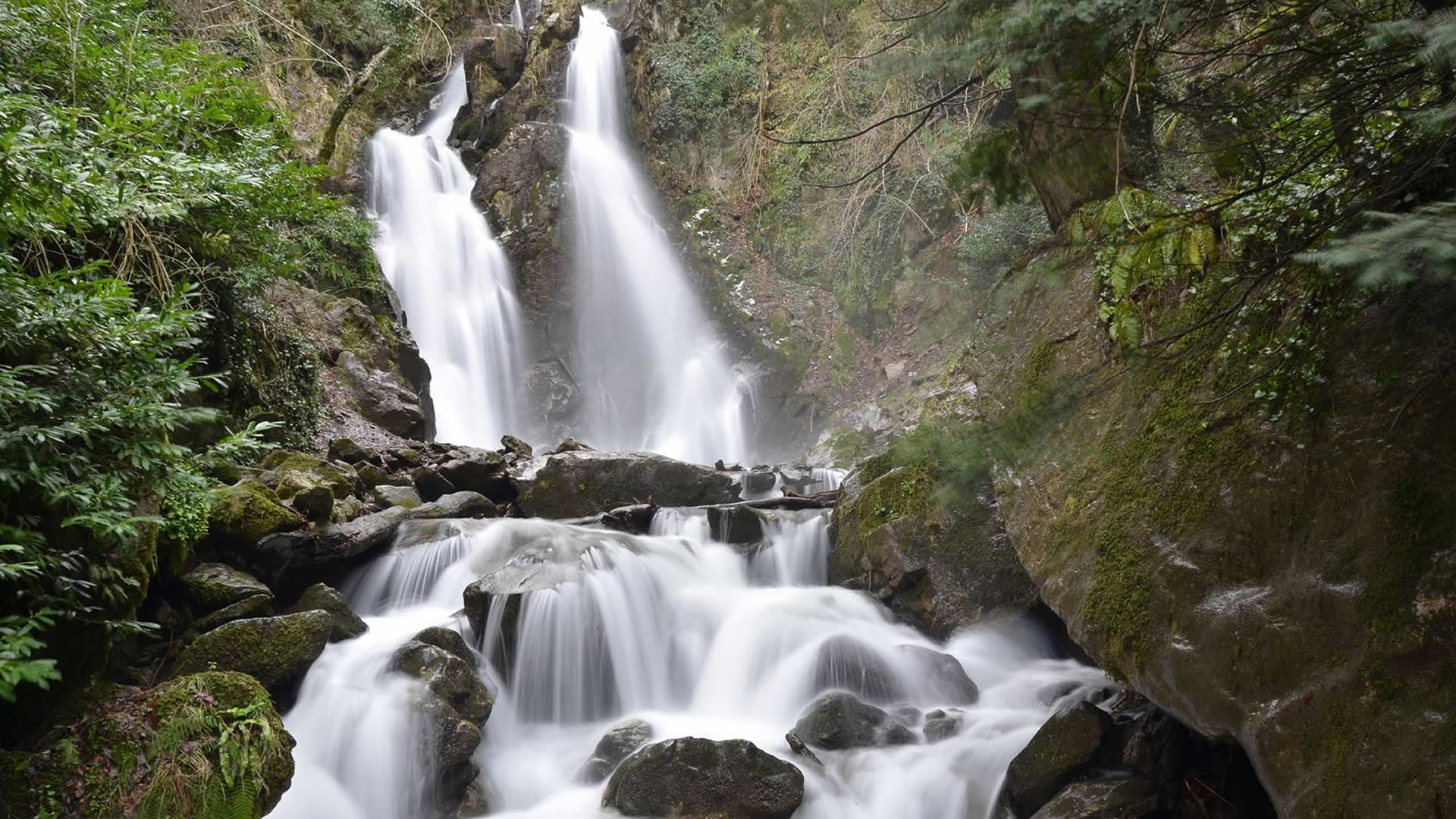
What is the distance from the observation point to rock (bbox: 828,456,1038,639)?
7516mm

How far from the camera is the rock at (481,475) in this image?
10.4 meters

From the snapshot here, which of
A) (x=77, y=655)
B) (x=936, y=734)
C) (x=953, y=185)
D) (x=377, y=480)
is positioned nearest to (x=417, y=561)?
(x=377, y=480)

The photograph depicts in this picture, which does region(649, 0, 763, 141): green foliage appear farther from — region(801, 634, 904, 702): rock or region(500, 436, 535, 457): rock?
Answer: region(801, 634, 904, 702): rock

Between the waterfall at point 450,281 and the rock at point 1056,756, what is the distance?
12758 mm

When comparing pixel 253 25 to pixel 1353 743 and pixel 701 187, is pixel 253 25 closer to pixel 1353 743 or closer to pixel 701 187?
pixel 701 187

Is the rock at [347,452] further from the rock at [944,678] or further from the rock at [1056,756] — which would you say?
the rock at [1056,756]

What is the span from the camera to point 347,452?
32.3 ft

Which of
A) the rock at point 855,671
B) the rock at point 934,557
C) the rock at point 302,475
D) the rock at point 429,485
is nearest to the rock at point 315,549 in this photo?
the rock at point 302,475

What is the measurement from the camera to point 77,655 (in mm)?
4125

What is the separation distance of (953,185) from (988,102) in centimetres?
1136

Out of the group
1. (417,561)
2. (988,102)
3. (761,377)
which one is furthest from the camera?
(761,377)

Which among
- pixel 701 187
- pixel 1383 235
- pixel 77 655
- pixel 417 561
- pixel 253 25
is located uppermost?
pixel 253 25

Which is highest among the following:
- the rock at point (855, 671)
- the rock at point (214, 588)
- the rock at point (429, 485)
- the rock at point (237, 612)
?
the rock at point (214, 588)

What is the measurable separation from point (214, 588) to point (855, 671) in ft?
15.9
